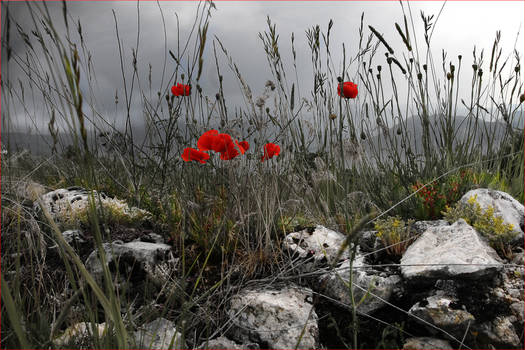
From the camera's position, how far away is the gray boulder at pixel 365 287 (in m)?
1.93

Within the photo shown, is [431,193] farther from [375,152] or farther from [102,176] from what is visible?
[102,176]

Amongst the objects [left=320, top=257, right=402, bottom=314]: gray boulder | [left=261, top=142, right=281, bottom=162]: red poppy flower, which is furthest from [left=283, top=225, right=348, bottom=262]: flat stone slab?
[left=261, top=142, right=281, bottom=162]: red poppy flower

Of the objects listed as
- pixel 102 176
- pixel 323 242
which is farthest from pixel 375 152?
pixel 102 176

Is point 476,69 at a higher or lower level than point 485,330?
higher

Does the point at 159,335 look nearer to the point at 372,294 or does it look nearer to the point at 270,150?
the point at 372,294

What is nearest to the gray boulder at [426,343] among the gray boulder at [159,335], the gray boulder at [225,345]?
the gray boulder at [225,345]

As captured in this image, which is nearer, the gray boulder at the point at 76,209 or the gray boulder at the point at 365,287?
the gray boulder at the point at 365,287

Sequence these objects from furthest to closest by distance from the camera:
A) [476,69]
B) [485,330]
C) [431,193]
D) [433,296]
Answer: [476,69] → [431,193] → [433,296] → [485,330]

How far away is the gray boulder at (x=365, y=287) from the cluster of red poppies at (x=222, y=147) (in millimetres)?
793

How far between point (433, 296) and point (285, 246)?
868mm

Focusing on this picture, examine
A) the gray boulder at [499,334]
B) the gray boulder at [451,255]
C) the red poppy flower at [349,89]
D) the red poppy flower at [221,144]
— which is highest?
the red poppy flower at [349,89]

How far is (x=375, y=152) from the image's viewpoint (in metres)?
3.32

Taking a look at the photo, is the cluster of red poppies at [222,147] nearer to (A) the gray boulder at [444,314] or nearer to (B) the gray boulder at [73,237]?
(B) the gray boulder at [73,237]

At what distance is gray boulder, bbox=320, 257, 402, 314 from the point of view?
76.1 inches
